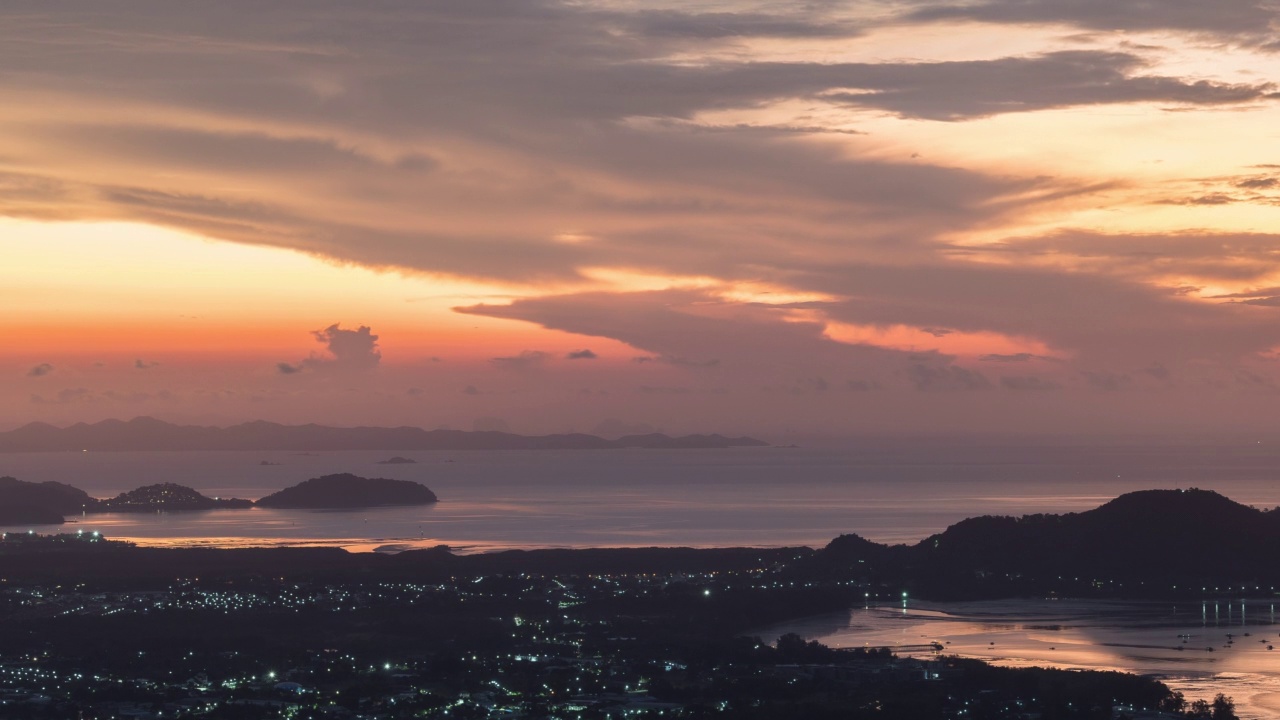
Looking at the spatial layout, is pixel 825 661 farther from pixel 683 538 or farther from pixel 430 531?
pixel 430 531

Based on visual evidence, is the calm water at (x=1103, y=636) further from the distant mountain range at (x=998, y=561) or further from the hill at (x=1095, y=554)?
the hill at (x=1095, y=554)

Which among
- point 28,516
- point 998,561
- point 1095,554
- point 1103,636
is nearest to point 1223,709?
point 1103,636

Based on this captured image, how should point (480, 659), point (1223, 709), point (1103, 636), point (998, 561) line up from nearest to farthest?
point (1223, 709) < point (480, 659) < point (1103, 636) < point (998, 561)

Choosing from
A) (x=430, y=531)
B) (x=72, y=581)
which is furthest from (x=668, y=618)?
(x=430, y=531)

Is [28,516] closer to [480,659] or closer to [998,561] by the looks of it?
[998,561]

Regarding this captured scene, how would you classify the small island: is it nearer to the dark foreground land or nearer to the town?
the dark foreground land

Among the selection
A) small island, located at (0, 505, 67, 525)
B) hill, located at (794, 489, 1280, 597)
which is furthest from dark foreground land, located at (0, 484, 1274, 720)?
small island, located at (0, 505, 67, 525)
